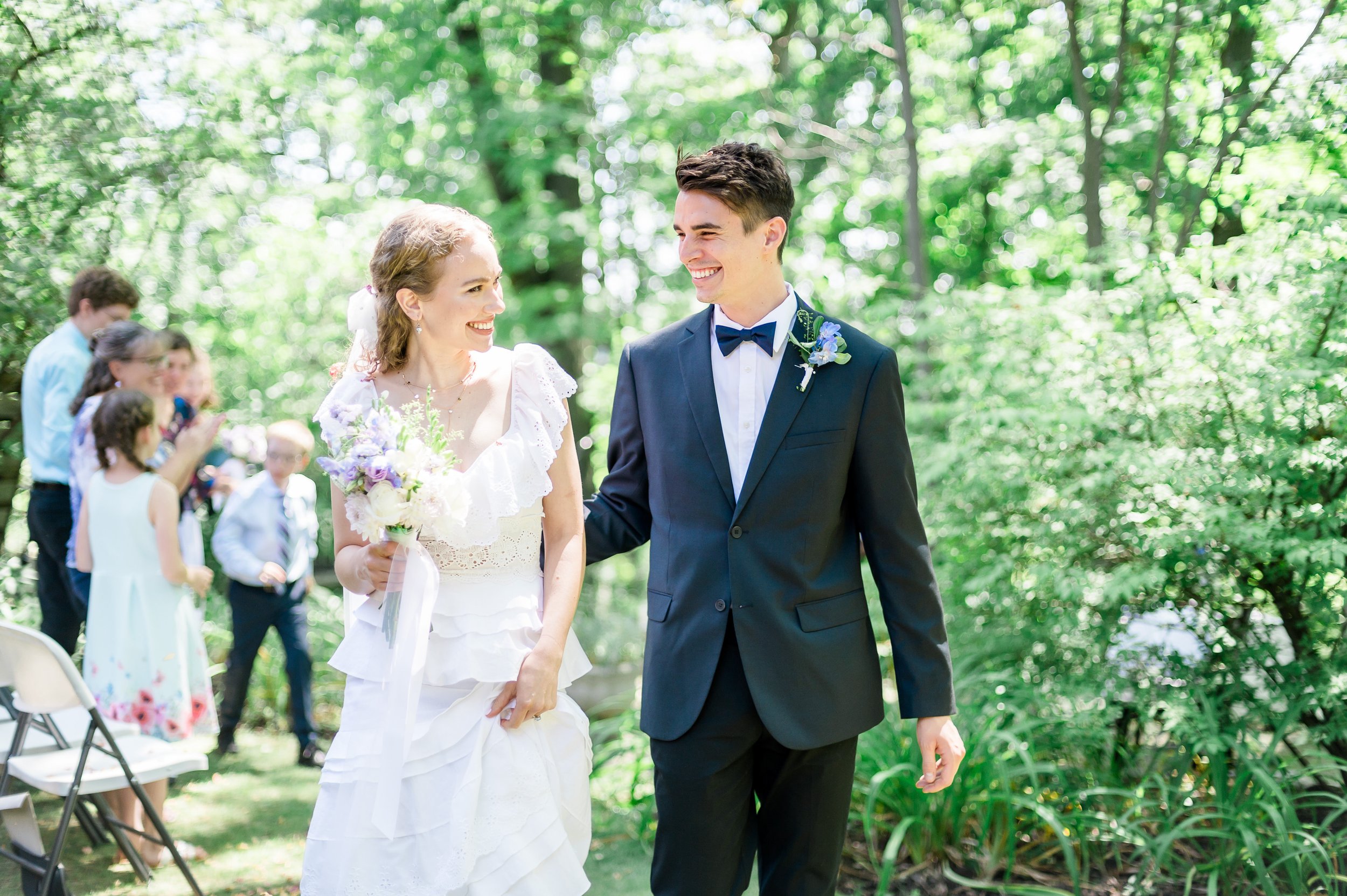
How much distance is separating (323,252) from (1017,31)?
632cm

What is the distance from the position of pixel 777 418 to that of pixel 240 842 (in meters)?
3.20

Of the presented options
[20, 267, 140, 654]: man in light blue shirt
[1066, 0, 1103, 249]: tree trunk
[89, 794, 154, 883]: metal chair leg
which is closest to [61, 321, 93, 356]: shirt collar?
[20, 267, 140, 654]: man in light blue shirt

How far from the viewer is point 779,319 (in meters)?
2.52

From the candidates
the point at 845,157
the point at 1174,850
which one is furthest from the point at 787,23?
the point at 1174,850

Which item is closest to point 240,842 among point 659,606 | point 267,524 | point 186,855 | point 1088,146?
point 186,855

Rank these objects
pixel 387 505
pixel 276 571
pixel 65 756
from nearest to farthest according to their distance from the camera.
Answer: pixel 387 505 → pixel 65 756 → pixel 276 571

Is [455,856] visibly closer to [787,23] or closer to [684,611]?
[684,611]

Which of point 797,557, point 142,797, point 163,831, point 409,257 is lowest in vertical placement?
point 163,831

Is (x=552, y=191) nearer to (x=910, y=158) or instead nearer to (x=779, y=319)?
(x=910, y=158)

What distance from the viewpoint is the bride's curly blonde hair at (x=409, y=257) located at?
2.29m

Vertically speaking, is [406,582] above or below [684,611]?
above

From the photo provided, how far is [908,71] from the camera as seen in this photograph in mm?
6102

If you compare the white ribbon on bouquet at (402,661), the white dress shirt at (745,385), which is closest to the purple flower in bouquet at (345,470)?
the white ribbon on bouquet at (402,661)

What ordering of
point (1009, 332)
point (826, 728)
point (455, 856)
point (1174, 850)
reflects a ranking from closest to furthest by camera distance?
point (455, 856) < point (826, 728) < point (1174, 850) < point (1009, 332)
